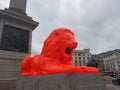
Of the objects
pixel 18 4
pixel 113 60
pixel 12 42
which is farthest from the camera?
pixel 113 60

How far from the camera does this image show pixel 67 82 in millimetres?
3676

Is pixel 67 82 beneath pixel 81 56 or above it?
beneath

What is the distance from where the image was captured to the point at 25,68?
17.6 feet

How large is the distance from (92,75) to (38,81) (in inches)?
72.1

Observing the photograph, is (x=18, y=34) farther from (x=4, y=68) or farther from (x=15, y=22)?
(x=4, y=68)

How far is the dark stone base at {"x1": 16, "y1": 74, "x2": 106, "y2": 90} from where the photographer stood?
3696 millimetres

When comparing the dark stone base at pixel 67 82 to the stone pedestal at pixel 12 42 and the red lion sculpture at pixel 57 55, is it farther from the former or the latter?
the stone pedestal at pixel 12 42

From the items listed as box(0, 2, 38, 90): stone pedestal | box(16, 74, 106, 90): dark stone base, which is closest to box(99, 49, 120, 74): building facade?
box(0, 2, 38, 90): stone pedestal

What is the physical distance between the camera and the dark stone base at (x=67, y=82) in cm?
370

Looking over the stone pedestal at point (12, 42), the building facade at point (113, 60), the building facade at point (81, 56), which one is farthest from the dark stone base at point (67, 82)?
the building facade at point (113, 60)

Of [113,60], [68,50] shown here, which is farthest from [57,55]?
[113,60]

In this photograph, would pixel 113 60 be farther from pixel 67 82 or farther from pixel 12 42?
pixel 67 82

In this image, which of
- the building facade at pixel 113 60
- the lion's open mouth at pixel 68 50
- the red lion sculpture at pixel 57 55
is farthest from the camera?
the building facade at pixel 113 60

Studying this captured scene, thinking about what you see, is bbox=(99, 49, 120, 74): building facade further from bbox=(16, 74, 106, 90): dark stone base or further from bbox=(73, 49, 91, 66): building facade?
bbox=(16, 74, 106, 90): dark stone base
